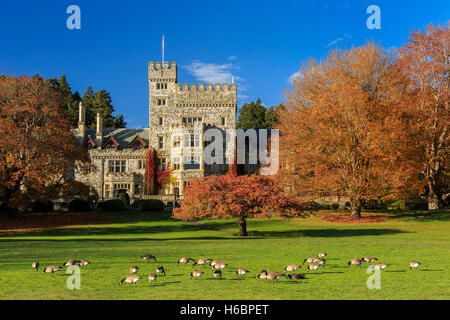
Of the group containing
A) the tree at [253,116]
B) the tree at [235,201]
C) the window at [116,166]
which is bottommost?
the tree at [235,201]

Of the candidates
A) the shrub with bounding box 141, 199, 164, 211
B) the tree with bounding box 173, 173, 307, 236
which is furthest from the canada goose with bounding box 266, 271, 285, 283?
the shrub with bounding box 141, 199, 164, 211

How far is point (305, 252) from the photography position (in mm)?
18125

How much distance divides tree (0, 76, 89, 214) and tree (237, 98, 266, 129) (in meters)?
66.9

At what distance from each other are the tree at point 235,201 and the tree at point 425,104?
57.3 ft

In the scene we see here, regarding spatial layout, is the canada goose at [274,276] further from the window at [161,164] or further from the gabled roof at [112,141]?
the gabled roof at [112,141]

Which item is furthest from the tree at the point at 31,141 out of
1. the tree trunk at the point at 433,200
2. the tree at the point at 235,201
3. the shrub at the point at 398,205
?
the tree trunk at the point at 433,200

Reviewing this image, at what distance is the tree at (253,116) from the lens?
10656 cm

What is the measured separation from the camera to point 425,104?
4181 centimetres

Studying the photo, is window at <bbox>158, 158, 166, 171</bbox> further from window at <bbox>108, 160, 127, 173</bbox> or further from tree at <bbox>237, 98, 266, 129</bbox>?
tree at <bbox>237, 98, 266, 129</bbox>

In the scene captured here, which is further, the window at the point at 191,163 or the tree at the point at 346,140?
the window at the point at 191,163

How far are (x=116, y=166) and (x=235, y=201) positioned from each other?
133 ft

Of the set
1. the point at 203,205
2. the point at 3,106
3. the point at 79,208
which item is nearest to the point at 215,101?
the point at 79,208

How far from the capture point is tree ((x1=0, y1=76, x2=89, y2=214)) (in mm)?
36750
